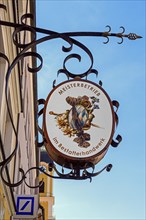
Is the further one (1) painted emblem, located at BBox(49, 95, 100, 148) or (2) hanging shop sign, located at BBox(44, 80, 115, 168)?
(1) painted emblem, located at BBox(49, 95, 100, 148)

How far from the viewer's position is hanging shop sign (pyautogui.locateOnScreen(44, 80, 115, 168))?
4996 millimetres

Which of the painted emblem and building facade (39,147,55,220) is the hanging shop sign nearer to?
the painted emblem

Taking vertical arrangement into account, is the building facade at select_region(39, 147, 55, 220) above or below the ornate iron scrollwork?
below

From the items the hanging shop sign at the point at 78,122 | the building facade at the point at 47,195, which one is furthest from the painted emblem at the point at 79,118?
the building facade at the point at 47,195

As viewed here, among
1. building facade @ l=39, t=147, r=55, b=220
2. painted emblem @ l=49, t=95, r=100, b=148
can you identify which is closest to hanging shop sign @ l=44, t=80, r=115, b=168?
painted emblem @ l=49, t=95, r=100, b=148

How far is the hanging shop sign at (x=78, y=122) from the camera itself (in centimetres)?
500

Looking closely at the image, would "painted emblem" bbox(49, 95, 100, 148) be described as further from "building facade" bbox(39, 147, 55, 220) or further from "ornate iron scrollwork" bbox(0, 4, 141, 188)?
"building facade" bbox(39, 147, 55, 220)

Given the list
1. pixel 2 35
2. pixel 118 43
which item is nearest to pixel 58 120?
pixel 118 43

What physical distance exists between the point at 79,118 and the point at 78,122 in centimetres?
5

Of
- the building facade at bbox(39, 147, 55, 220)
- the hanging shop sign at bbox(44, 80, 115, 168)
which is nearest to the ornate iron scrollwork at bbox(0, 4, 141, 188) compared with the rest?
the hanging shop sign at bbox(44, 80, 115, 168)

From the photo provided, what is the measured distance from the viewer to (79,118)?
5168 mm

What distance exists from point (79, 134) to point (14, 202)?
5.23 meters

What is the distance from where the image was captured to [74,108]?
5305 mm

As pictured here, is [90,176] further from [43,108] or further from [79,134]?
[43,108]
